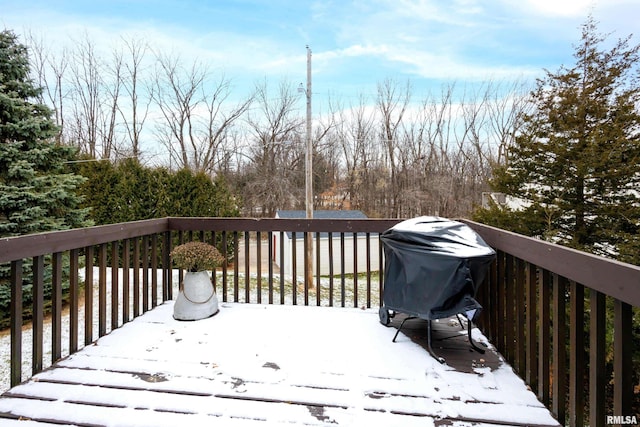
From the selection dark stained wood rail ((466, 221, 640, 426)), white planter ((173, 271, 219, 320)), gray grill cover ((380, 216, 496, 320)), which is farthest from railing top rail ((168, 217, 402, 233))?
dark stained wood rail ((466, 221, 640, 426))

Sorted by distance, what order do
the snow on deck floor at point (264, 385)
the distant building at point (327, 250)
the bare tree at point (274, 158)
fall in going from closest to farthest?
the snow on deck floor at point (264, 385), the distant building at point (327, 250), the bare tree at point (274, 158)

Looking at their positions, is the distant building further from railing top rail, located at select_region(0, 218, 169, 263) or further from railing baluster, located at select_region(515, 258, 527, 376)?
railing baluster, located at select_region(515, 258, 527, 376)

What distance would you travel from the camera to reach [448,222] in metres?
2.42

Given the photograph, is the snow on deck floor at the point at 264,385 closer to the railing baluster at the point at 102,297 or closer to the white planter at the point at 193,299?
the railing baluster at the point at 102,297

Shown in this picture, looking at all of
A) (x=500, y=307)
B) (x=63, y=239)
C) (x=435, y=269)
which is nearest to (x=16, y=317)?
(x=63, y=239)

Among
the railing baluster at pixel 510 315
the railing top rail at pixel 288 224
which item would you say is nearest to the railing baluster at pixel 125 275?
the railing top rail at pixel 288 224

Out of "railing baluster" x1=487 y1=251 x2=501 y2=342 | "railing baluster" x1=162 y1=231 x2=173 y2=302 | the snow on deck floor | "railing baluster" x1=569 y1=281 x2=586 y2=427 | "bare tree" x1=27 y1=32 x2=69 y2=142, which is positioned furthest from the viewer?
"bare tree" x1=27 y1=32 x2=69 y2=142

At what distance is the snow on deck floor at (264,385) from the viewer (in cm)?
157

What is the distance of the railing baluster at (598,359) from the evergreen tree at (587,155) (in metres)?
5.39

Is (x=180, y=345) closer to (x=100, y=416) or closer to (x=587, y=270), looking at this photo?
(x=100, y=416)

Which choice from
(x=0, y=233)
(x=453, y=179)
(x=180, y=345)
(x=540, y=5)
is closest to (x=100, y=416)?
(x=180, y=345)

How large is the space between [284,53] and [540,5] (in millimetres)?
7559

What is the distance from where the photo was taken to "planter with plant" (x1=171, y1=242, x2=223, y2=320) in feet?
9.17

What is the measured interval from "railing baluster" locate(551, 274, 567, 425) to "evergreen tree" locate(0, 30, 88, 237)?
5.44m
